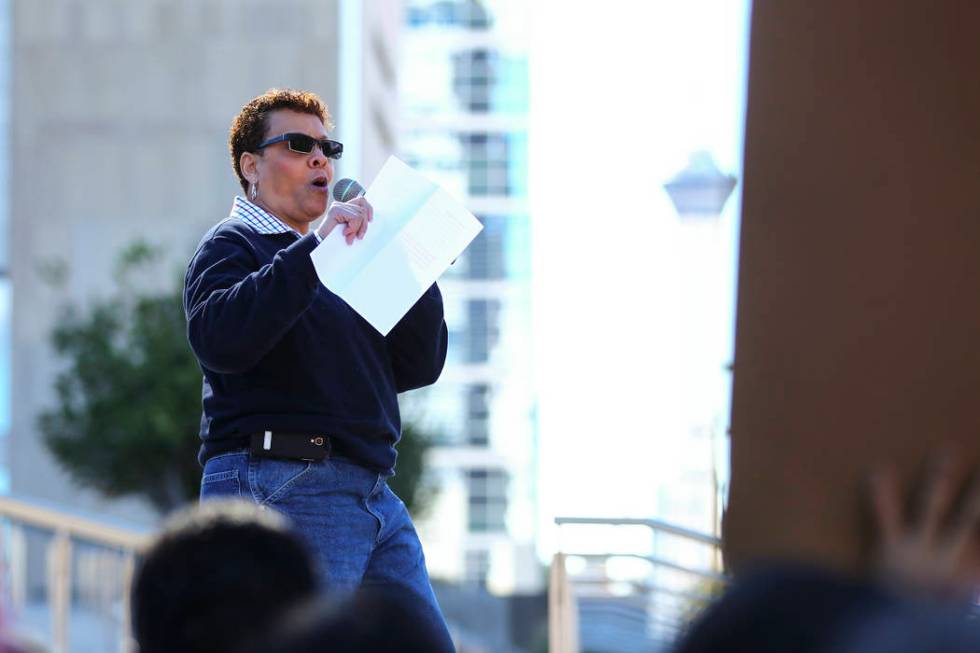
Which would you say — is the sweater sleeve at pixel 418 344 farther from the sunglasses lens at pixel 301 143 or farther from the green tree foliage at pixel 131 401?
the green tree foliage at pixel 131 401

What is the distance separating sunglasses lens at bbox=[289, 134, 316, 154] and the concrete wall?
35189 millimetres

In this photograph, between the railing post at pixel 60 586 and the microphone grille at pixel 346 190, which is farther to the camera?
the railing post at pixel 60 586

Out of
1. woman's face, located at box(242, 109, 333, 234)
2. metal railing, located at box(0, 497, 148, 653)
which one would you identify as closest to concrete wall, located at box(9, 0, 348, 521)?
metal railing, located at box(0, 497, 148, 653)

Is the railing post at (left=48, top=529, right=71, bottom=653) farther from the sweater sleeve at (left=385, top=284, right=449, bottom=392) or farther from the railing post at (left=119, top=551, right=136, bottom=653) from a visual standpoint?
the sweater sleeve at (left=385, top=284, right=449, bottom=392)

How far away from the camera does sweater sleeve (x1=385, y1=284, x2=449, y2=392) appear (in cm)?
403

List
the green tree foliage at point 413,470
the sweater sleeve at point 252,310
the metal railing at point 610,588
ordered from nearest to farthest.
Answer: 1. the sweater sleeve at point 252,310
2. the metal railing at point 610,588
3. the green tree foliage at point 413,470

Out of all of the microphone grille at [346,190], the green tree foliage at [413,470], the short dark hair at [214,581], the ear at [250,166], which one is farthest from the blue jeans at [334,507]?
the green tree foliage at [413,470]

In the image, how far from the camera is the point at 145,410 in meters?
29.8

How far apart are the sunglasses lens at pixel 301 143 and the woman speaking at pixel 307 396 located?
6.9 inches

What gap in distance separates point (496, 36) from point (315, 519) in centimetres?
9370

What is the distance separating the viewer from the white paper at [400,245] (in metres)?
3.72

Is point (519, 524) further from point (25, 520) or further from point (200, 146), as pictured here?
point (25, 520)

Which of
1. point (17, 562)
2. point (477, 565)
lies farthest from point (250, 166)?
point (477, 565)

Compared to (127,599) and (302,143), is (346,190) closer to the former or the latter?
(302,143)
